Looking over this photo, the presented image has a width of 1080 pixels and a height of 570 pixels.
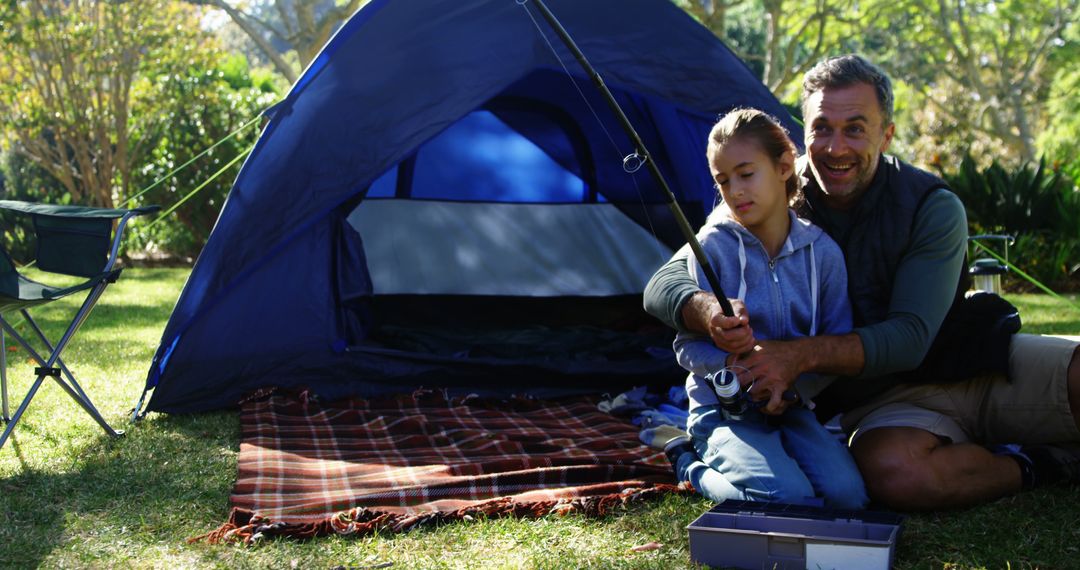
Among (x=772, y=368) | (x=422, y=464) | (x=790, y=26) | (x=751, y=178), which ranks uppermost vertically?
(x=790, y=26)

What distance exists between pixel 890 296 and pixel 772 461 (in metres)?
0.48

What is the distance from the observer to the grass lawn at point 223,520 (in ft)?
6.65

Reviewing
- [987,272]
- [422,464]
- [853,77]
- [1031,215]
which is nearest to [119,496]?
[422,464]

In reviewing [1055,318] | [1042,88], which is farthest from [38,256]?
[1042,88]

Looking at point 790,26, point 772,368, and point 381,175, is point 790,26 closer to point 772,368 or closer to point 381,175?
point 381,175

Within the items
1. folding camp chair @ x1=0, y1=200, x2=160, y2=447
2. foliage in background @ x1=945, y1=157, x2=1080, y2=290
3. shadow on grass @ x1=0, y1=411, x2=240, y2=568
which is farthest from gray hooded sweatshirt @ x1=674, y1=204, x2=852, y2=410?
foliage in background @ x1=945, y1=157, x2=1080, y2=290

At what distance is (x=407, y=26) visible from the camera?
344cm

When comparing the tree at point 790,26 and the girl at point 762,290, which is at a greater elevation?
the tree at point 790,26

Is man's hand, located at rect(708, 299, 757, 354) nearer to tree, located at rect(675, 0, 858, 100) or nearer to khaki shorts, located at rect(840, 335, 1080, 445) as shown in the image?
khaki shorts, located at rect(840, 335, 1080, 445)

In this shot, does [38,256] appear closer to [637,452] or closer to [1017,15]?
[637,452]

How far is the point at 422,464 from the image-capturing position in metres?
2.74

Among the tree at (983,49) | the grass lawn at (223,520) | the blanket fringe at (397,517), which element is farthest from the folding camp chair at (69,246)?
the tree at (983,49)

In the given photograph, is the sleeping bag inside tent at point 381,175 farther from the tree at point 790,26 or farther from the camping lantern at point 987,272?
the tree at point 790,26

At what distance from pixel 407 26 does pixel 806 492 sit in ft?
6.74
